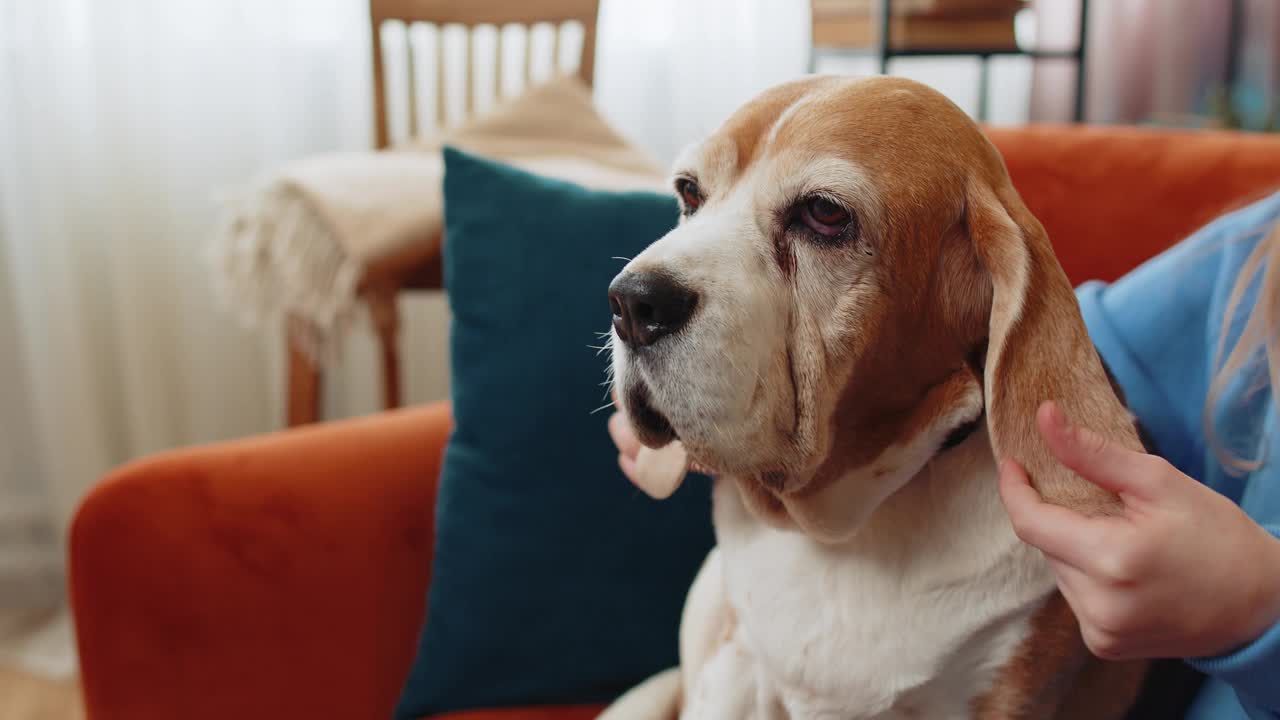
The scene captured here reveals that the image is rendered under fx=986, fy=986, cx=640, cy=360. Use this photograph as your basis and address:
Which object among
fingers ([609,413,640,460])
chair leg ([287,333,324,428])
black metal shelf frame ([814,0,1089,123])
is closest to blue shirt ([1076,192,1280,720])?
fingers ([609,413,640,460])

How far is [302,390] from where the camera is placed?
196 centimetres

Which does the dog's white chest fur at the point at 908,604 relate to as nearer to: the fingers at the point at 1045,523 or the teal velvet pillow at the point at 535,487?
the fingers at the point at 1045,523

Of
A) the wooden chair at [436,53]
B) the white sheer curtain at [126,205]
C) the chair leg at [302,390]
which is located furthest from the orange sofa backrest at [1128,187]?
the white sheer curtain at [126,205]

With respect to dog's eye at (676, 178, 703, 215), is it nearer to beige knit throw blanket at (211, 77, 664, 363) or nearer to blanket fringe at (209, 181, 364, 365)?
beige knit throw blanket at (211, 77, 664, 363)

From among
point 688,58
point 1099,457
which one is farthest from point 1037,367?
point 688,58

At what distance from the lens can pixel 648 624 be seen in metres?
1.06

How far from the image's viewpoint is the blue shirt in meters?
0.76

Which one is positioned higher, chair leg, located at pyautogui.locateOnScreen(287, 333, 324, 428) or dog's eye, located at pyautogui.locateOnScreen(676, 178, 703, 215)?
dog's eye, located at pyautogui.locateOnScreen(676, 178, 703, 215)

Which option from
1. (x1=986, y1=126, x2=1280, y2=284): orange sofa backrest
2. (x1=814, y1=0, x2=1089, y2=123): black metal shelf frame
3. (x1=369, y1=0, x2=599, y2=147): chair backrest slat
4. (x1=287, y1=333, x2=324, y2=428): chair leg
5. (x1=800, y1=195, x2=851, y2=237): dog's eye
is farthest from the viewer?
(x1=369, y1=0, x2=599, y2=147): chair backrest slat

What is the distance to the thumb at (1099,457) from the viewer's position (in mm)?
511

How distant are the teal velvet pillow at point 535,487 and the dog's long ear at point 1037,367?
19.6 inches

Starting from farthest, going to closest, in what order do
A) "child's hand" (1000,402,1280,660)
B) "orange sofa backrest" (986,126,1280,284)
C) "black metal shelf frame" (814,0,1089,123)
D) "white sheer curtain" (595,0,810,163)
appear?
"white sheer curtain" (595,0,810,163)
"black metal shelf frame" (814,0,1089,123)
"orange sofa backrest" (986,126,1280,284)
"child's hand" (1000,402,1280,660)

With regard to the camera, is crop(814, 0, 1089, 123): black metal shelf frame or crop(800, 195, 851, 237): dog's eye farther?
crop(814, 0, 1089, 123): black metal shelf frame

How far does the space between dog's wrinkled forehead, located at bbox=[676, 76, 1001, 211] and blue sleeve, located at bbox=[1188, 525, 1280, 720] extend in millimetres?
307
